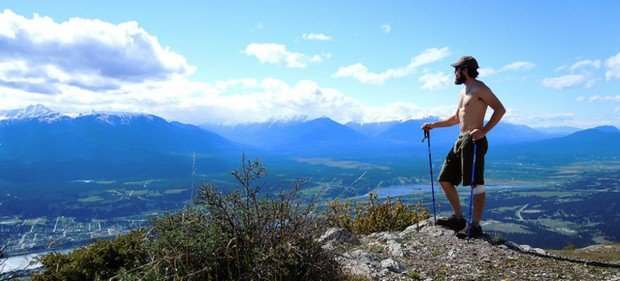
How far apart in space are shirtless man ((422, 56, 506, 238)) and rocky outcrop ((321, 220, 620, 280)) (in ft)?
2.22

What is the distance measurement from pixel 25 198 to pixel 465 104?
157 metres

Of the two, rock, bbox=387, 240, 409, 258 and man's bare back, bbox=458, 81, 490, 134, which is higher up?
man's bare back, bbox=458, 81, 490, 134

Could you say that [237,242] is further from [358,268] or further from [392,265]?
[392,265]

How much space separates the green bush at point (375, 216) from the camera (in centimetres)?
1113

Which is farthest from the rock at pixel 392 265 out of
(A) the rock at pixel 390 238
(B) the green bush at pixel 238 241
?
(A) the rock at pixel 390 238

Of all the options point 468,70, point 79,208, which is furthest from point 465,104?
point 79,208

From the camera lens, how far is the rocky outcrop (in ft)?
19.6

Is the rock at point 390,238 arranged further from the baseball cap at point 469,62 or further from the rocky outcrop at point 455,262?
the baseball cap at point 469,62

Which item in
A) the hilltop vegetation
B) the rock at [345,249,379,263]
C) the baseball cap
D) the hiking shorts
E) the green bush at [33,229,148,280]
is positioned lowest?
the rock at [345,249,379,263]

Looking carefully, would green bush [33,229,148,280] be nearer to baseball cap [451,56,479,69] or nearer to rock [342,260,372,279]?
rock [342,260,372,279]

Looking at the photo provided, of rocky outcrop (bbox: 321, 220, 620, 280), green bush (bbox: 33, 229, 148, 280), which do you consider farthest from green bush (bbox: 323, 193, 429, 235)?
green bush (bbox: 33, 229, 148, 280)

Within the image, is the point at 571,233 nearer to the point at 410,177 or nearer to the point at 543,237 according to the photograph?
the point at 543,237

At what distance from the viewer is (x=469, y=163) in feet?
25.6

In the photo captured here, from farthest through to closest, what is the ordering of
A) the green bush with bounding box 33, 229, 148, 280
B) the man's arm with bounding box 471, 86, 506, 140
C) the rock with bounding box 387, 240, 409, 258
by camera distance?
1. the man's arm with bounding box 471, 86, 506, 140
2. the rock with bounding box 387, 240, 409, 258
3. the green bush with bounding box 33, 229, 148, 280
